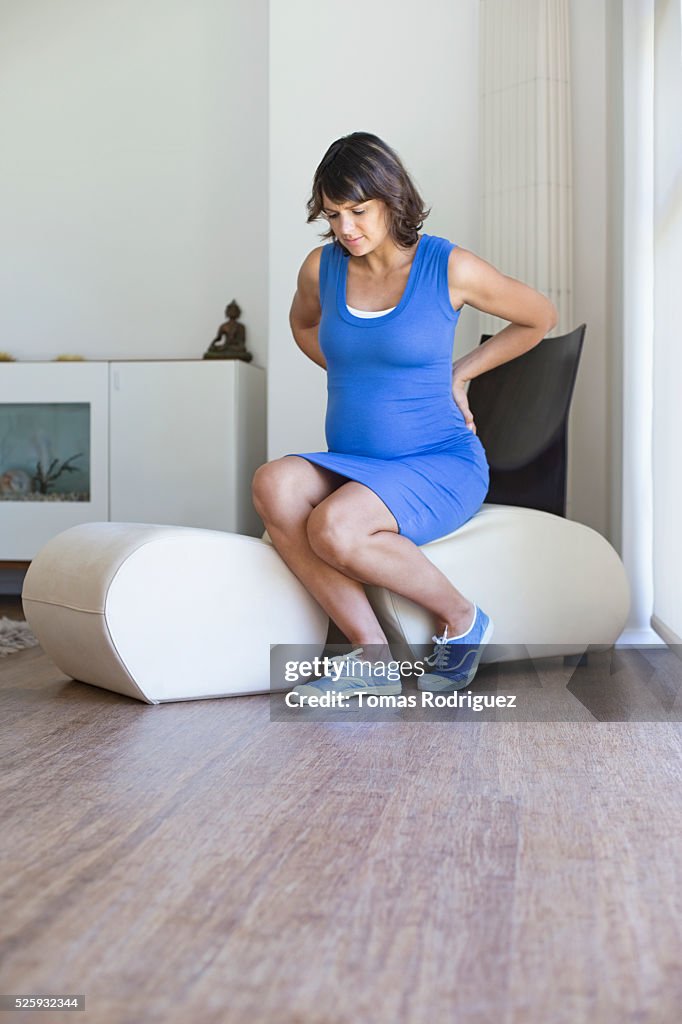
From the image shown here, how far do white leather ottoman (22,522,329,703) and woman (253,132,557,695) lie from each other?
95 millimetres

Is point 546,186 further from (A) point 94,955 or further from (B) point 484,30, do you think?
(A) point 94,955

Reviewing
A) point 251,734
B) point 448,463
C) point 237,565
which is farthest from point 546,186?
point 251,734

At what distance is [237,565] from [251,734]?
0.45 metres

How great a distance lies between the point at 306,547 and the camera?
2.31m

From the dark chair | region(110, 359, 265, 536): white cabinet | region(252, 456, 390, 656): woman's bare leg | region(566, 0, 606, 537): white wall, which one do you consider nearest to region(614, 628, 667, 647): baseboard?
region(566, 0, 606, 537): white wall

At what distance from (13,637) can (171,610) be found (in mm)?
1196

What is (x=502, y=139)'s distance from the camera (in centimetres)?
365

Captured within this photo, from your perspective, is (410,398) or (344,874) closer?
(344,874)

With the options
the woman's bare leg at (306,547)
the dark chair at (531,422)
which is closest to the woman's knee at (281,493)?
the woman's bare leg at (306,547)

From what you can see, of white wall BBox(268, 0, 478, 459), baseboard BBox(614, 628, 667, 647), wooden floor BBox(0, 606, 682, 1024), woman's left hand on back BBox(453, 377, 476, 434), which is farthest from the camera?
white wall BBox(268, 0, 478, 459)

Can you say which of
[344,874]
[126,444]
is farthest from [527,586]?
[126,444]

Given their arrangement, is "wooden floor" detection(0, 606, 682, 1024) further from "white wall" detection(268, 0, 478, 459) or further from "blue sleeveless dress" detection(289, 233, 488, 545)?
"white wall" detection(268, 0, 478, 459)

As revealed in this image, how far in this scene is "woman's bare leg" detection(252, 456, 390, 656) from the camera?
2.29m

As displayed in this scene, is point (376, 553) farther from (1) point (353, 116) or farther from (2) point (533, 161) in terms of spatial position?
(1) point (353, 116)
